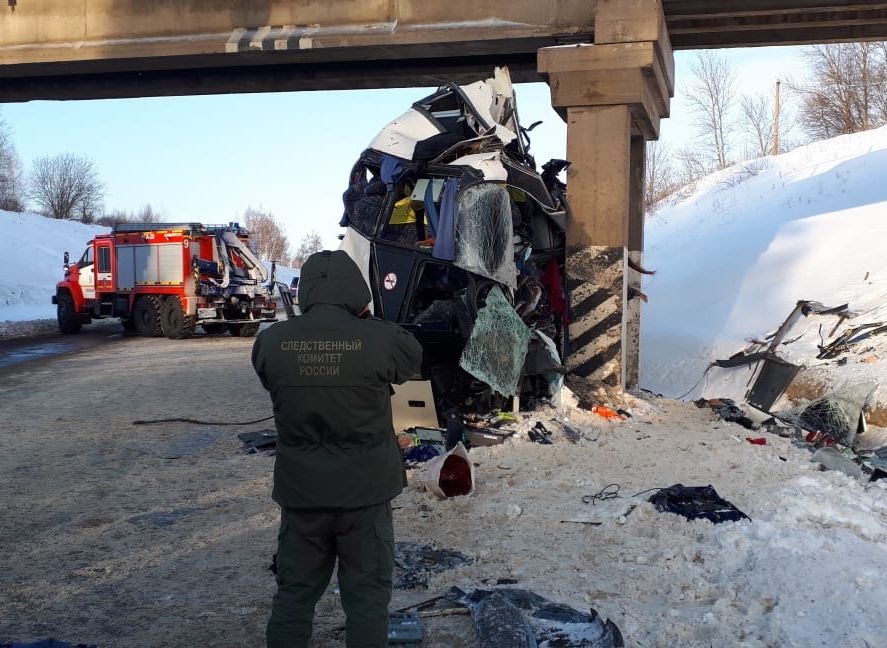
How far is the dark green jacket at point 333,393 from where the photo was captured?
336 centimetres

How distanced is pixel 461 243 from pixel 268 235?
6887 cm

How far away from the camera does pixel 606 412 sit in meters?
9.63

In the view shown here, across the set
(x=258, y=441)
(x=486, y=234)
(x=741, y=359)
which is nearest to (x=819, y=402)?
(x=741, y=359)

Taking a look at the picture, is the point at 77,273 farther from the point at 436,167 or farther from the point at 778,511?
the point at 778,511

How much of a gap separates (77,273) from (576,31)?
16.8 metres

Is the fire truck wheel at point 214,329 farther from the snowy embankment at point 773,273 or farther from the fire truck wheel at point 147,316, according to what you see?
the snowy embankment at point 773,273

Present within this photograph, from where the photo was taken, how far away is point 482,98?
34.3ft

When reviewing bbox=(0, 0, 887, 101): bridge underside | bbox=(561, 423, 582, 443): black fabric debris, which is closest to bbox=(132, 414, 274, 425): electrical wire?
bbox=(561, 423, 582, 443): black fabric debris

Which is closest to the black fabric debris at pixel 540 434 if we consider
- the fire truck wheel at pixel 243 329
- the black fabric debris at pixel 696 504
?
the black fabric debris at pixel 696 504

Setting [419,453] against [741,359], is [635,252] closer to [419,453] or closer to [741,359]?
[741,359]

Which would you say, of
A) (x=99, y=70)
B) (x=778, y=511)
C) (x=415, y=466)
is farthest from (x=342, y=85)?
(x=778, y=511)

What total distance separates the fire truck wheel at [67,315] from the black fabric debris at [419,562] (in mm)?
20516

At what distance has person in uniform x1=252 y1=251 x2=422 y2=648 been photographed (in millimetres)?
3357

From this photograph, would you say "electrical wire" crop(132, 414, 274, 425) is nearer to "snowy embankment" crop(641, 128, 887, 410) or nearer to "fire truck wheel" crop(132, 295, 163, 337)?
"snowy embankment" crop(641, 128, 887, 410)
